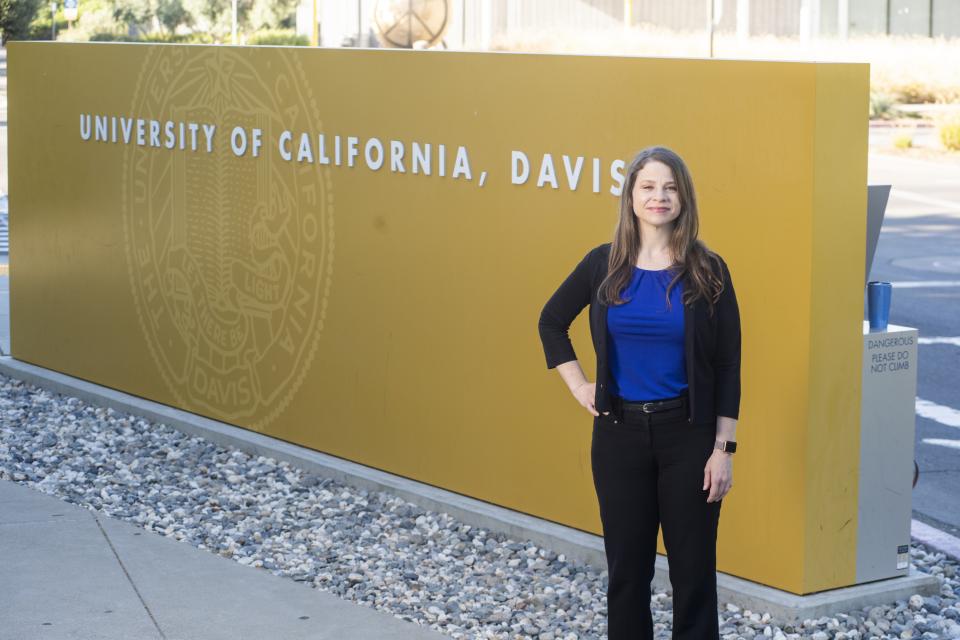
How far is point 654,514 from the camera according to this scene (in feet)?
15.4

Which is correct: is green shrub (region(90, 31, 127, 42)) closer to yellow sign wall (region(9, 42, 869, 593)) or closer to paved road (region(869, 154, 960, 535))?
paved road (region(869, 154, 960, 535))

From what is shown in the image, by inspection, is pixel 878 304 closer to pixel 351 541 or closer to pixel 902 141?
pixel 351 541

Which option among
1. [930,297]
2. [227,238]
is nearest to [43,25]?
[930,297]

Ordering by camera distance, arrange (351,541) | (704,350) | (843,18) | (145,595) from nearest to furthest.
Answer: (704,350), (145,595), (351,541), (843,18)

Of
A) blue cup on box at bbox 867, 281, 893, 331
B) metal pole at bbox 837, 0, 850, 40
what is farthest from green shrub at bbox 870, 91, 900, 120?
blue cup on box at bbox 867, 281, 893, 331

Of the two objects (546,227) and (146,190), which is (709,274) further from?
(146,190)

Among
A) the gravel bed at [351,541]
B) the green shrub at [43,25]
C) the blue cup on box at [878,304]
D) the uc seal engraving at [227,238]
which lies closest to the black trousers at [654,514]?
the gravel bed at [351,541]

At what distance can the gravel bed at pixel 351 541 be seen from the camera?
5.73 m

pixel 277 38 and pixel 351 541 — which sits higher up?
pixel 277 38

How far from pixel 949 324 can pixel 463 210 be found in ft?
22.8

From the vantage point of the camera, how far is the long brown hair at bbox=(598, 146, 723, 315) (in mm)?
4520

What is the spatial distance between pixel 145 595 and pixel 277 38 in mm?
49830

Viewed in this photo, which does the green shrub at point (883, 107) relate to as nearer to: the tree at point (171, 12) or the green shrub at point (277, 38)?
the green shrub at point (277, 38)

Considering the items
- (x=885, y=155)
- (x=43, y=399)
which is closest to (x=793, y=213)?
(x=43, y=399)
